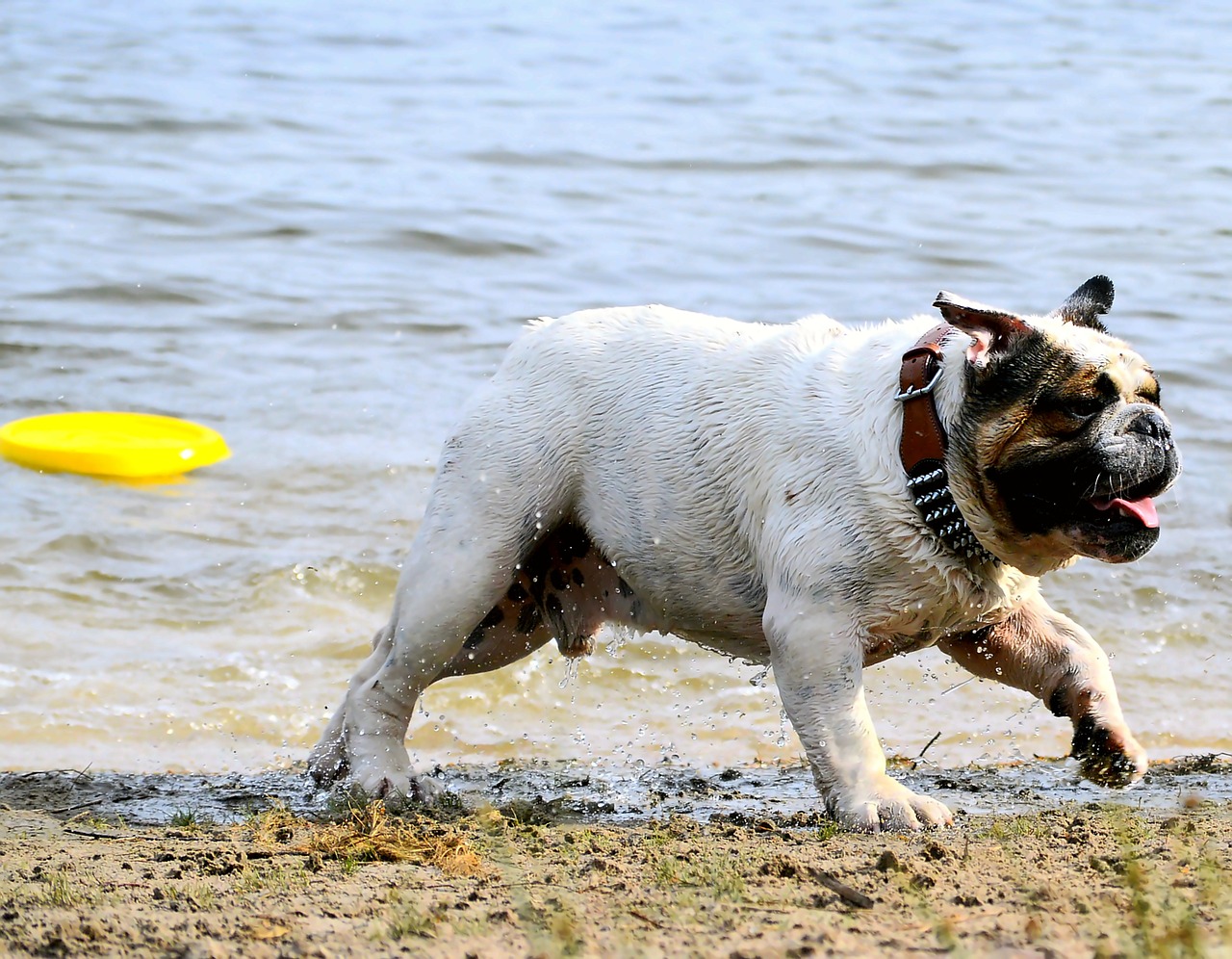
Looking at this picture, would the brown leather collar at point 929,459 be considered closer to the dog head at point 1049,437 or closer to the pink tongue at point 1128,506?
the dog head at point 1049,437

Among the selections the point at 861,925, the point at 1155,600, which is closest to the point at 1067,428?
the point at 861,925

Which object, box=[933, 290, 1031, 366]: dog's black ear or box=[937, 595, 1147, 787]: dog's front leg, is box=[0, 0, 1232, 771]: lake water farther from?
box=[933, 290, 1031, 366]: dog's black ear

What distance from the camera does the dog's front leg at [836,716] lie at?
4453 mm

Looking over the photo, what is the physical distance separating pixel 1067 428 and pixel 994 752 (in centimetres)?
227

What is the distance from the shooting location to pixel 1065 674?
4.97 metres

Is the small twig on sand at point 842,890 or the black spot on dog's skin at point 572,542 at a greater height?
the small twig on sand at point 842,890

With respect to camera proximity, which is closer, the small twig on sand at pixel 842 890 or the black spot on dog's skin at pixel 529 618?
the small twig on sand at pixel 842 890

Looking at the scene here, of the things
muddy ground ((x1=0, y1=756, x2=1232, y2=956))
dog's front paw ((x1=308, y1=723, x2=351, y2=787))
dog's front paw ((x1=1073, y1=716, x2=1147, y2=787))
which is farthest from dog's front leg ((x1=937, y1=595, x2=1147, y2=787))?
dog's front paw ((x1=308, y1=723, x2=351, y2=787))

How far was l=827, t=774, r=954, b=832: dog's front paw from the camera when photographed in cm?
438

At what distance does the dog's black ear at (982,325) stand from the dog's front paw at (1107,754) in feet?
4.00

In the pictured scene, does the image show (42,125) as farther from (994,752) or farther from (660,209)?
(994,752)

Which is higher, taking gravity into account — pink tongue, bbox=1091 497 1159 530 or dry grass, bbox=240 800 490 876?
pink tongue, bbox=1091 497 1159 530

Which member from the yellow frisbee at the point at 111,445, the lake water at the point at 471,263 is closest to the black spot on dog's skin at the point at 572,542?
the lake water at the point at 471,263

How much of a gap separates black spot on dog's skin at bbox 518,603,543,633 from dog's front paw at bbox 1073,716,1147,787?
1.79 metres
